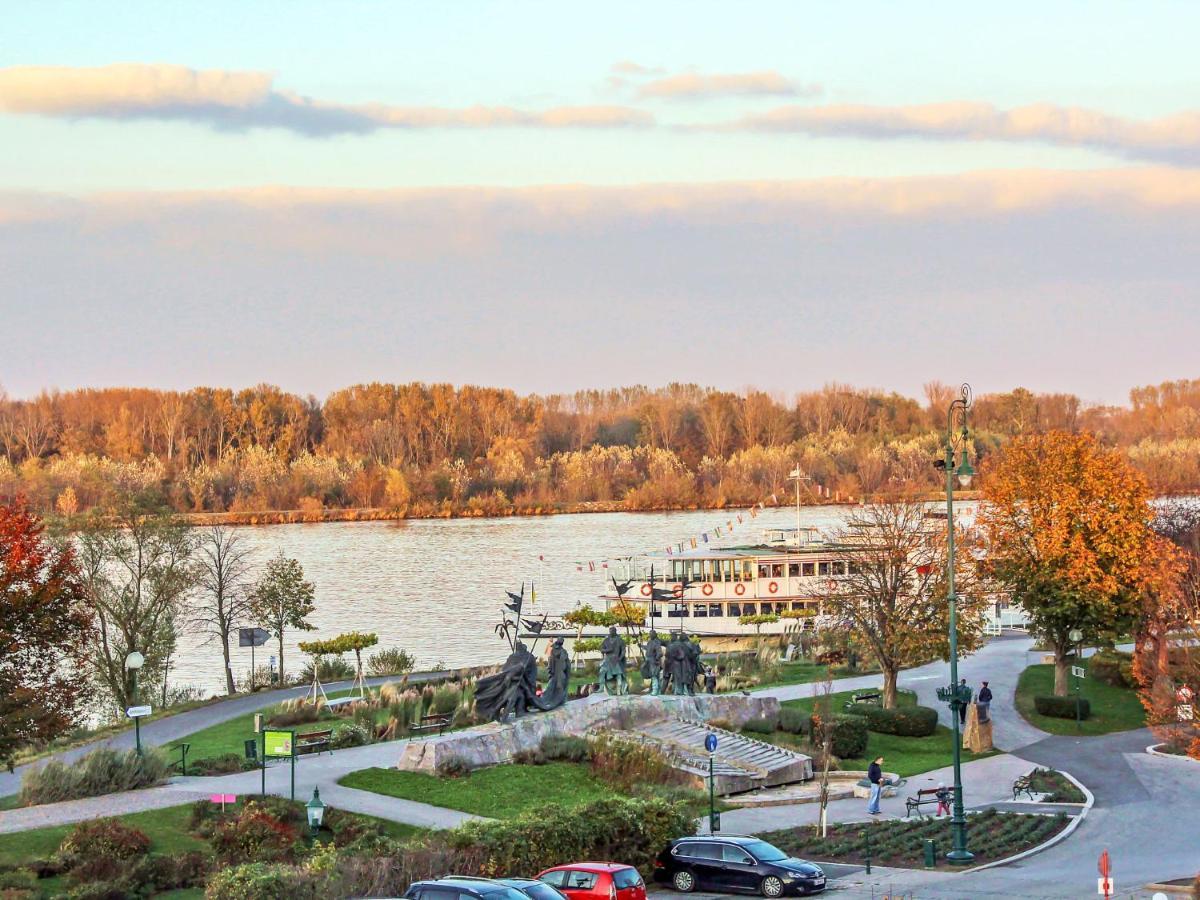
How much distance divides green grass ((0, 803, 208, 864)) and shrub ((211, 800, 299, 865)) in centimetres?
37

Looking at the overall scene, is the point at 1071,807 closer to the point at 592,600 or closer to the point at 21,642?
the point at 21,642

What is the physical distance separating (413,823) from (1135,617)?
2646 cm

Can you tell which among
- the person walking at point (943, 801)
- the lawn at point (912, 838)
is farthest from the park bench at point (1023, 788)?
the person walking at point (943, 801)

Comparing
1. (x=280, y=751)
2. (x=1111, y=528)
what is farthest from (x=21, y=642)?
(x=1111, y=528)

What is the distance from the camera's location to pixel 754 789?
1366 inches

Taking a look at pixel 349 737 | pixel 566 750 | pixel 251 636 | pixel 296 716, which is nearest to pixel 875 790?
pixel 566 750

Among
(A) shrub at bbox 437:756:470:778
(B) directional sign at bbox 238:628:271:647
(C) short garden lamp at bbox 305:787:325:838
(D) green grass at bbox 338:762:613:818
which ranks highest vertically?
(B) directional sign at bbox 238:628:271:647

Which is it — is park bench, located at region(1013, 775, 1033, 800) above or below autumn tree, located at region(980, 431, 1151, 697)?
below

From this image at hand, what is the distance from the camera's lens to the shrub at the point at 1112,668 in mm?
46375

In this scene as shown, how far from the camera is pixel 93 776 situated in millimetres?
28859

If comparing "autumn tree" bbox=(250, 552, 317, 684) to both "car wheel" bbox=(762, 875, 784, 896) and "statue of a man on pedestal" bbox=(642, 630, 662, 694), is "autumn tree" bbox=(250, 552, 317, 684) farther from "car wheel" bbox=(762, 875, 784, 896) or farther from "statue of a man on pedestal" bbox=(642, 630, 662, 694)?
"car wheel" bbox=(762, 875, 784, 896)

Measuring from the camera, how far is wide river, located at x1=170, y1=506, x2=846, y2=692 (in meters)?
67.9

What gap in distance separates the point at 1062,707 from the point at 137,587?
99.2 ft

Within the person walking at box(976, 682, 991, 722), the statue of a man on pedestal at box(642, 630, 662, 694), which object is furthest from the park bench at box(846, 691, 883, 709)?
the statue of a man on pedestal at box(642, 630, 662, 694)
